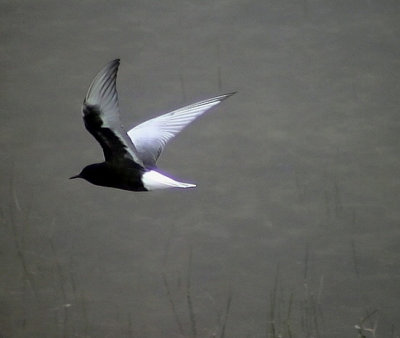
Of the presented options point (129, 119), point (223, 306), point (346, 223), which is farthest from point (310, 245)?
point (129, 119)

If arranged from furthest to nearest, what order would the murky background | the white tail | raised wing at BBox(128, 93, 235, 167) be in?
the murky background → raised wing at BBox(128, 93, 235, 167) → the white tail

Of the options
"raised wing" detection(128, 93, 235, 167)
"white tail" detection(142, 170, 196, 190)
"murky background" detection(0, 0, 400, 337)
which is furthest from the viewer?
"murky background" detection(0, 0, 400, 337)

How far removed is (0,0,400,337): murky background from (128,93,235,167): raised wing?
736 millimetres

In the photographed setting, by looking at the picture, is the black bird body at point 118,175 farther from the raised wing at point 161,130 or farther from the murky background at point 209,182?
the murky background at point 209,182

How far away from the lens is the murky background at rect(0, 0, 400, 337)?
7.95 ft

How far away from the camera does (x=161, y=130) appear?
1.84m

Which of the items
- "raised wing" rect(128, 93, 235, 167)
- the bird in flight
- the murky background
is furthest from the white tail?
the murky background

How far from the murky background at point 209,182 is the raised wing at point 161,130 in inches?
29.0

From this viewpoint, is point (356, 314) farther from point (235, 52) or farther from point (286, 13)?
point (286, 13)

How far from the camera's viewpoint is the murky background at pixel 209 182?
7.95 ft

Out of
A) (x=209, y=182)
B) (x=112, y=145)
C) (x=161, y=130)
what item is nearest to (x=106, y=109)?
(x=112, y=145)

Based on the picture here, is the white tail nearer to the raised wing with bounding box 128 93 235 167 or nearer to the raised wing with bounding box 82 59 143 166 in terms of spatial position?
the raised wing with bounding box 82 59 143 166

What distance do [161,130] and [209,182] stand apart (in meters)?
1.08

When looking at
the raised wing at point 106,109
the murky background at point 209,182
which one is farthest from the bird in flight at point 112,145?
the murky background at point 209,182
